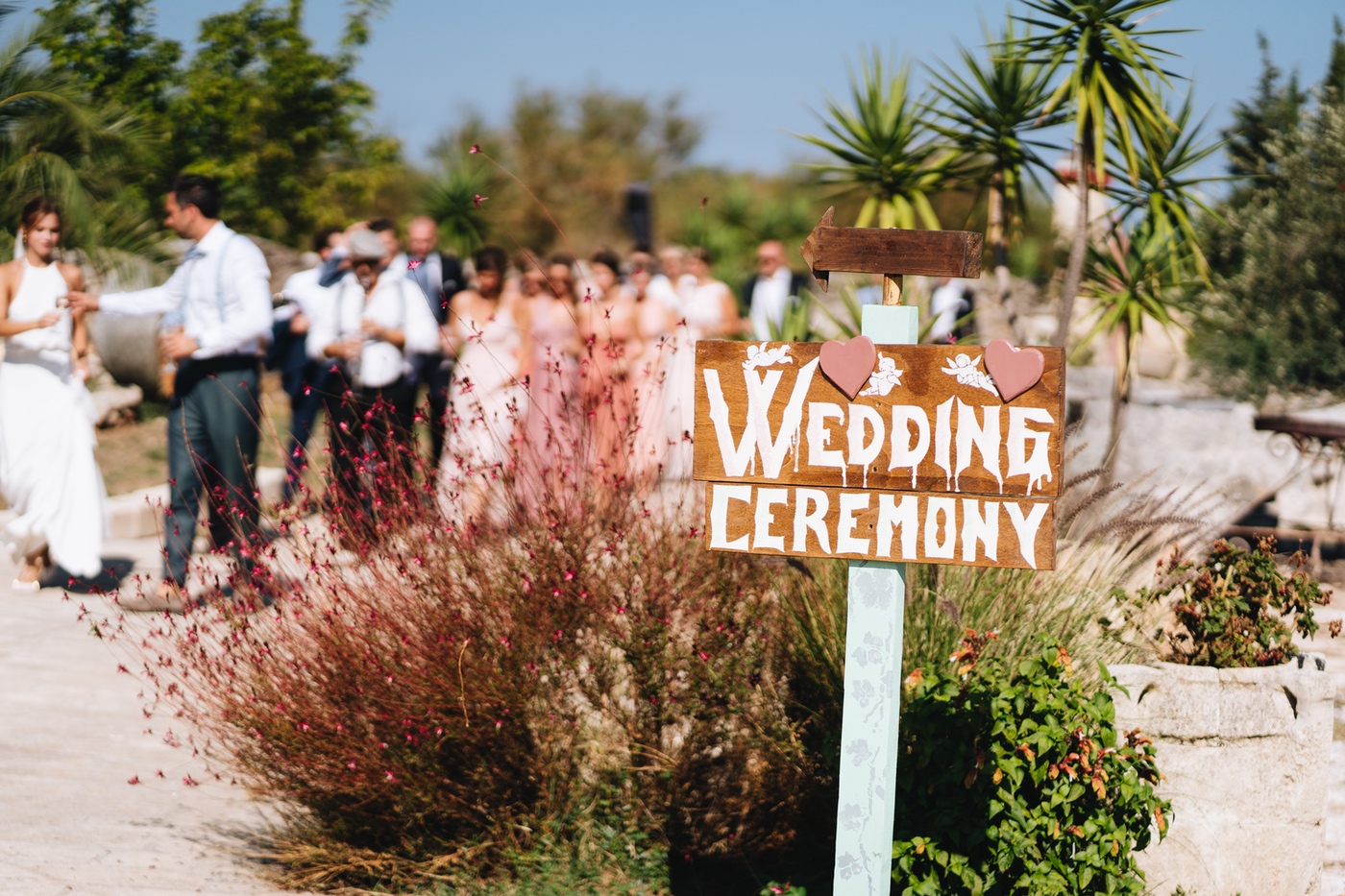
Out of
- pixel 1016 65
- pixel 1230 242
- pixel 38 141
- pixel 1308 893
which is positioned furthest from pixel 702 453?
pixel 1230 242

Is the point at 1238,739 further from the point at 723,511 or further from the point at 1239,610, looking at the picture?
the point at 723,511

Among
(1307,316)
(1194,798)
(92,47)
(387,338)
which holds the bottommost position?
(1194,798)

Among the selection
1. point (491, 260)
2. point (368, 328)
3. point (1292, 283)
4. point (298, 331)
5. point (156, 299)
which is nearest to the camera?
point (156, 299)

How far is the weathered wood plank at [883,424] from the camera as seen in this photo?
2730mm

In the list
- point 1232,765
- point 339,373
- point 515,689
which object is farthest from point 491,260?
point 1232,765

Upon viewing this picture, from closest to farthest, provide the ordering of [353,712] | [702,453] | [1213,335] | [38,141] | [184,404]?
[702,453], [353,712], [184,404], [38,141], [1213,335]

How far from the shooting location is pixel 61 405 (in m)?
6.57

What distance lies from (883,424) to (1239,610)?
1.62 metres

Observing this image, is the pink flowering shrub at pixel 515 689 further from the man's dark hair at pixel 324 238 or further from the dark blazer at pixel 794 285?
the dark blazer at pixel 794 285

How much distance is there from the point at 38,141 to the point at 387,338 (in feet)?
15.2

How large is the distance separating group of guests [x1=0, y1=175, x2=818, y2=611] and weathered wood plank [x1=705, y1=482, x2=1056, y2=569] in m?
0.93

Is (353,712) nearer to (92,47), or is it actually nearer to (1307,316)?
(1307,316)

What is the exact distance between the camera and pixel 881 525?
9.21 ft

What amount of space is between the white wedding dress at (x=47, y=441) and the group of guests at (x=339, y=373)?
0.03ft
